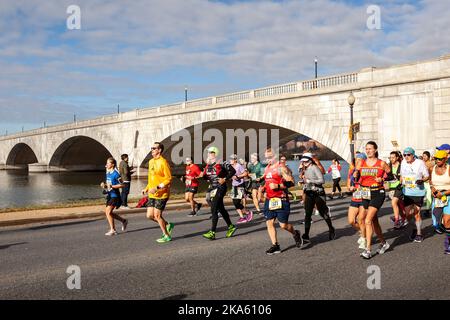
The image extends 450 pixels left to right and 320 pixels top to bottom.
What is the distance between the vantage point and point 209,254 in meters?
6.71

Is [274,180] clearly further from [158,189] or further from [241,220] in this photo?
[241,220]

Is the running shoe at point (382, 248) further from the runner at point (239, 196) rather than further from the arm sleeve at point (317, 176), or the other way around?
Result: the runner at point (239, 196)

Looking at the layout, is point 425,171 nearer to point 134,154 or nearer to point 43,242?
point 43,242

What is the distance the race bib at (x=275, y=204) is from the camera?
22.0 ft

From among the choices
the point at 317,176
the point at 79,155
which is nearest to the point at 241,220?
the point at 317,176

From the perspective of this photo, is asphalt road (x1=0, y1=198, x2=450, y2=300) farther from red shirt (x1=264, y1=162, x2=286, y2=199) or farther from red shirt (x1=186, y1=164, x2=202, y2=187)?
red shirt (x1=186, y1=164, x2=202, y2=187)

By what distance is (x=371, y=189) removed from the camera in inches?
254

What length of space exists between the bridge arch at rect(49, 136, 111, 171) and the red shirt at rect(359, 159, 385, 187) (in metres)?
59.0

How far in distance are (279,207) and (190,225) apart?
382 centimetres

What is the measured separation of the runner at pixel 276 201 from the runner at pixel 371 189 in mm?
1111

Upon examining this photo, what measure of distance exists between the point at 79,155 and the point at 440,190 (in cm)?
6707
